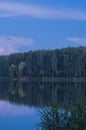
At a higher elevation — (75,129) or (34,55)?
(34,55)

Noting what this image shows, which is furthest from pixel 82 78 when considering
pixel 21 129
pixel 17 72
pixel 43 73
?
pixel 21 129

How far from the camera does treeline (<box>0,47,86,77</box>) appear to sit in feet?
309

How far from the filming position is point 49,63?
99.2 m

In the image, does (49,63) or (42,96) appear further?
(49,63)

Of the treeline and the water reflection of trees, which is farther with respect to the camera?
the treeline

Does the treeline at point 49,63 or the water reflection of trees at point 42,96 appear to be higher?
the treeline at point 49,63

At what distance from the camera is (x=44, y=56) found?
100625 millimetres

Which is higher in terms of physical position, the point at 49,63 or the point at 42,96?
the point at 49,63

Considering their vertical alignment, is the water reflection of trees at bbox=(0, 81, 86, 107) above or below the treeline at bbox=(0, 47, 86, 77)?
below

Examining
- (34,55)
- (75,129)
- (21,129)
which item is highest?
(34,55)

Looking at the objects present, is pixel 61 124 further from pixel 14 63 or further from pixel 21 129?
pixel 14 63

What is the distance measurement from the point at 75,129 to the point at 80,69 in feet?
281

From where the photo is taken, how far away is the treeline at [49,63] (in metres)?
94.2

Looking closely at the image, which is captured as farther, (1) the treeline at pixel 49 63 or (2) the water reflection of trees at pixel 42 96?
(1) the treeline at pixel 49 63
